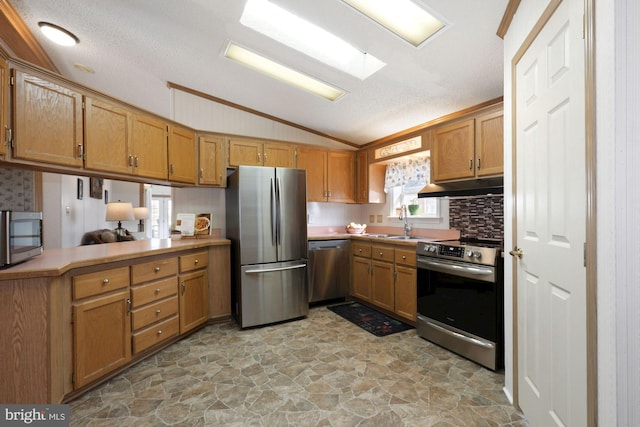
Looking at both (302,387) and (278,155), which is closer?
(302,387)

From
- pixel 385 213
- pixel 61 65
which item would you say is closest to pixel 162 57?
pixel 61 65

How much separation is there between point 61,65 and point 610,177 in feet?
15.4

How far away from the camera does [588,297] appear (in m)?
1.04

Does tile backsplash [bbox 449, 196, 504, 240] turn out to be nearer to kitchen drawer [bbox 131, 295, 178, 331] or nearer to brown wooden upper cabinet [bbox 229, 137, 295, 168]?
brown wooden upper cabinet [bbox 229, 137, 295, 168]

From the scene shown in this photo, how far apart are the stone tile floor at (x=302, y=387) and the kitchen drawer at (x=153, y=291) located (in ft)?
1.62

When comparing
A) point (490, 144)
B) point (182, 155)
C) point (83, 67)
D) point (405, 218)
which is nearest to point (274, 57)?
point (182, 155)

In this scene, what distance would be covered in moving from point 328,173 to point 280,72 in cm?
157

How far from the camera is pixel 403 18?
209 centimetres

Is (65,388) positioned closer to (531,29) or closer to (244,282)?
(244,282)

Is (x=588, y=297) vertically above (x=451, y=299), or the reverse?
(x=588, y=297)

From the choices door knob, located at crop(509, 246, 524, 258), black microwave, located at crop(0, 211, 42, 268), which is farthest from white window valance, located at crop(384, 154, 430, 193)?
black microwave, located at crop(0, 211, 42, 268)

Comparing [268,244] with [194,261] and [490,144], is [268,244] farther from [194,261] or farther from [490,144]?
[490,144]

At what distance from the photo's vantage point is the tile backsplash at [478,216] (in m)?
2.79

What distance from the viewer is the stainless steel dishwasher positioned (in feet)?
12.2
